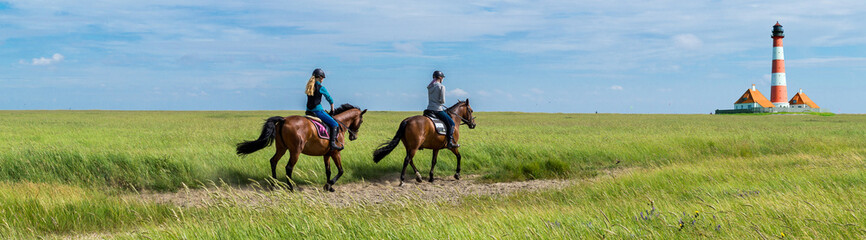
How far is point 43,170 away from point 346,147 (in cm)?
746

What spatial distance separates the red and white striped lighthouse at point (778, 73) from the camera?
260 feet

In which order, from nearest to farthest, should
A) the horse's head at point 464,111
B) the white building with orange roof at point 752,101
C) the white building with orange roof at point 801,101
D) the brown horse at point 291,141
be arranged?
1. the brown horse at point 291,141
2. the horse's head at point 464,111
3. the white building with orange roof at point 752,101
4. the white building with orange roof at point 801,101

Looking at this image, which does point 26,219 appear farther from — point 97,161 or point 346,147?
point 346,147

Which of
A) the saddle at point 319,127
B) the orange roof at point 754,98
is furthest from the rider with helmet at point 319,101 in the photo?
the orange roof at point 754,98

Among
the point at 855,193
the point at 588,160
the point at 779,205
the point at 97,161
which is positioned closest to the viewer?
the point at 779,205

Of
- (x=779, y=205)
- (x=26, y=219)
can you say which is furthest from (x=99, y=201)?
(x=779, y=205)

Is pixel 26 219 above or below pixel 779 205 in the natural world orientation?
below

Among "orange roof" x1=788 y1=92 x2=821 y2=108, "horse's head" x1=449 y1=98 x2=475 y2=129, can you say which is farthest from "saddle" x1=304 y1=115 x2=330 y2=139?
"orange roof" x1=788 y1=92 x2=821 y2=108

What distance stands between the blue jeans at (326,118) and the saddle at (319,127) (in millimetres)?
87

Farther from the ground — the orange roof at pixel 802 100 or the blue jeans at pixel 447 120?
the orange roof at pixel 802 100

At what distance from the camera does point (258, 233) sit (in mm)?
5457

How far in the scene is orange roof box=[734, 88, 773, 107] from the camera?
91.2 m

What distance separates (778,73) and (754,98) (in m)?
12.9

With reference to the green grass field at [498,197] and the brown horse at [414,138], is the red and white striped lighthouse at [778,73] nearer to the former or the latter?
the green grass field at [498,197]
